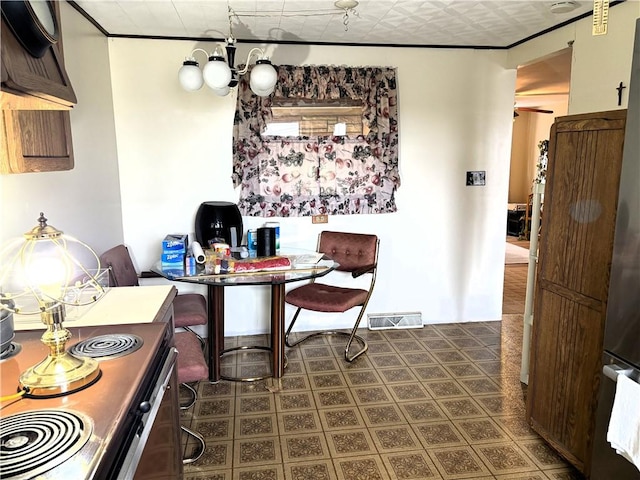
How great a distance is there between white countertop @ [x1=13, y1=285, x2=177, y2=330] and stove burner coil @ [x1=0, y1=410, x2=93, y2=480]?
0.60 meters

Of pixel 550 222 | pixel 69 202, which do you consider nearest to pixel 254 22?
pixel 69 202

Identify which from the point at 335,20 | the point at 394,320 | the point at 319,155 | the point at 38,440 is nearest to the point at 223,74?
the point at 335,20

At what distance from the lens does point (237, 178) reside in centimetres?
361

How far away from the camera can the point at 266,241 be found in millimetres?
3215

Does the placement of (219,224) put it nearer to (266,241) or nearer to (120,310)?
(266,241)

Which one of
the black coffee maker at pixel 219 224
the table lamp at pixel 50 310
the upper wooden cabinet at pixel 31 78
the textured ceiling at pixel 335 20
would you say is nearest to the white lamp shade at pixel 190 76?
the textured ceiling at pixel 335 20

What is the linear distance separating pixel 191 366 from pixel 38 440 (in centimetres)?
116

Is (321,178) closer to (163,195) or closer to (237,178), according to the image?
(237,178)

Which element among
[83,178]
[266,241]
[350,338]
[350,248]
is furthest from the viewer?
[350,248]

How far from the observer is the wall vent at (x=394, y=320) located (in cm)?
394

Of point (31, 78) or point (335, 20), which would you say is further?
point (335, 20)

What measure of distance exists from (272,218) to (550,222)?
2.10 meters

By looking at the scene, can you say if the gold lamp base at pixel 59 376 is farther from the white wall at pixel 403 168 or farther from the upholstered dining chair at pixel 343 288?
the white wall at pixel 403 168

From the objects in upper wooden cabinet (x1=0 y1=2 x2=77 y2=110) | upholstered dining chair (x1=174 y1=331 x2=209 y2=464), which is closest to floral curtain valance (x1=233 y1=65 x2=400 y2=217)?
upholstered dining chair (x1=174 y1=331 x2=209 y2=464)
